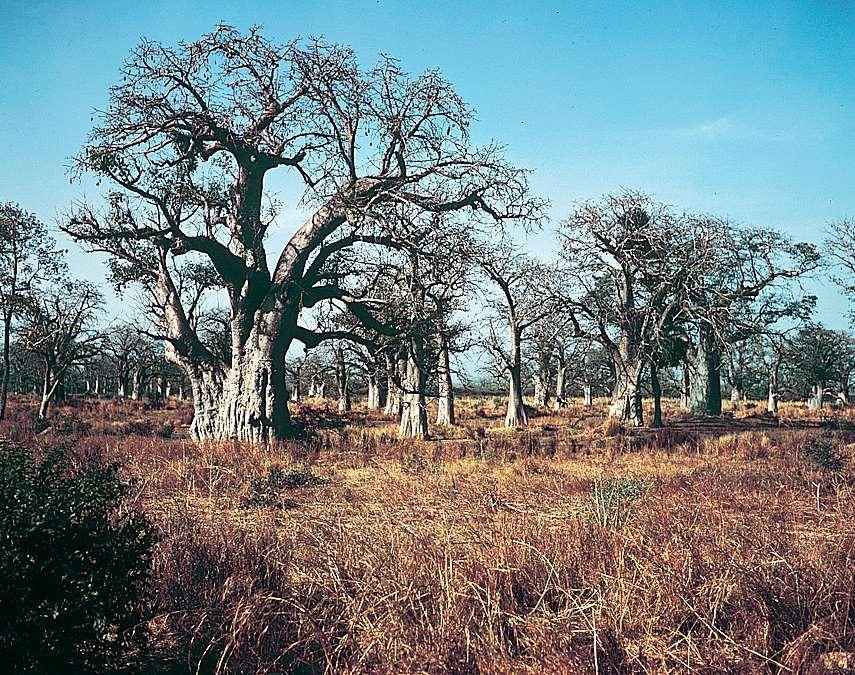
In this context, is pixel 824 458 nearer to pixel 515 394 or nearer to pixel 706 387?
pixel 515 394

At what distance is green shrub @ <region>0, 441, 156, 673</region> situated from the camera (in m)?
2.92

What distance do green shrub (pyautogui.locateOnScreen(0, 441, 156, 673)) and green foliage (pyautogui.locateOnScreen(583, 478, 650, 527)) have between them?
3690 mm

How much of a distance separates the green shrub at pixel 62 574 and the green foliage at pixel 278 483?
159 inches

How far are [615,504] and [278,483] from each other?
4782 mm

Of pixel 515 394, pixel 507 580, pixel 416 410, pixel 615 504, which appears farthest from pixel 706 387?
pixel 507 580

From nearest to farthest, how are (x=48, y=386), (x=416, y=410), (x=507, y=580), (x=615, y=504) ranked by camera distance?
(x=507, y=580) → (x=615, y=504) → (x=416, y=410) → (x=48, y=386)

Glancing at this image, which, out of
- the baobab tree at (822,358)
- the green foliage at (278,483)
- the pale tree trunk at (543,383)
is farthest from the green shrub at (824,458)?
the baobab tree at (822,358)

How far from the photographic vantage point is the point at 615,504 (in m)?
6.50

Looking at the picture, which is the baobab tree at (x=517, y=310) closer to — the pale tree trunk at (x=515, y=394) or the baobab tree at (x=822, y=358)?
the pale tree trunk at (x=515, y=394)

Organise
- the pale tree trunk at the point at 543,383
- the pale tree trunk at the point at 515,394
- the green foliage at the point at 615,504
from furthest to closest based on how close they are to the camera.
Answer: the pale tree trunk at the point at 543,383 → the pale tree trunk at the point at 515,394 → the green foliage at the point at 615,504

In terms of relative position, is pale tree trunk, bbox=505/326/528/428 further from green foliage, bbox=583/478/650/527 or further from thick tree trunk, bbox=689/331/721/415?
green foliage, bbox=583/478/650/527

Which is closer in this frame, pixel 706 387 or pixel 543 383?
pixel 706 387

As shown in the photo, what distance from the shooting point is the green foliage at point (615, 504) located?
576cm

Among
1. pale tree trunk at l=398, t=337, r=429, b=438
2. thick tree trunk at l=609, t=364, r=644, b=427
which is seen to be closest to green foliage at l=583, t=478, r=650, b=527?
pale tree trunk at l=398, t=337, r=429, b=438
